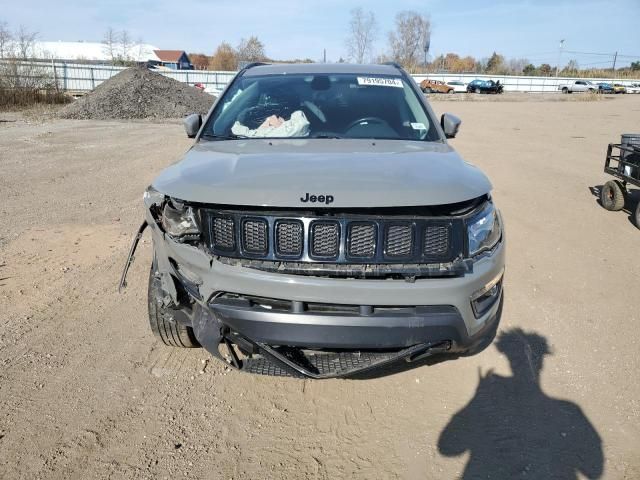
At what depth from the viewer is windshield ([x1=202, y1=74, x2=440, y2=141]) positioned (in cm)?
361

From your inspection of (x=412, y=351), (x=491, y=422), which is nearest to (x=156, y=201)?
(x=412, y=351)

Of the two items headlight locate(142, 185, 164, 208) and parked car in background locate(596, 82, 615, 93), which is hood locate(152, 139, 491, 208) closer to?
headlight locate(142, 185, 164, 208)

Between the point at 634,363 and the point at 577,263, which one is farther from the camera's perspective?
the point at 577,263

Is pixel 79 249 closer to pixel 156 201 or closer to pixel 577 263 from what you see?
pixel 156 201

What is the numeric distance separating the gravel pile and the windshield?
19395 mm

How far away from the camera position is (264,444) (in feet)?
8.61

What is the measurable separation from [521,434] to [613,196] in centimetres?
573

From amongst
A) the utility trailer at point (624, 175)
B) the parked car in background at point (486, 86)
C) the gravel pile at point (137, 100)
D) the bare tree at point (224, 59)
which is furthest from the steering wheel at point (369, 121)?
the bare tree at point (224, 59)

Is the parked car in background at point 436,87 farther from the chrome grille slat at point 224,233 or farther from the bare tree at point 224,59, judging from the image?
the chrome grille slat at point 224,233

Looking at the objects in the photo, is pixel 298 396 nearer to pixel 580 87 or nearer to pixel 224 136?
pixel 224 136

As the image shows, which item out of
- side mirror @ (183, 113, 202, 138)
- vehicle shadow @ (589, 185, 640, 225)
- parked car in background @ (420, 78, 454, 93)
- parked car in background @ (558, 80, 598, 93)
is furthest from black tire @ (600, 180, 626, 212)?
parked car in background @ (558, 80, 598, 93)

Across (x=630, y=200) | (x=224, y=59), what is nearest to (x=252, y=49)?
(x=224, y=59)

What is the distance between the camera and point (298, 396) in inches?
119

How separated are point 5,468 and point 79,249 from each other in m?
3.08
